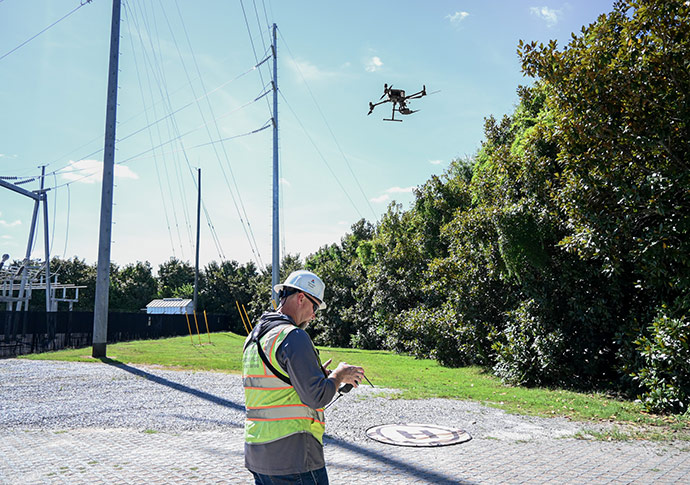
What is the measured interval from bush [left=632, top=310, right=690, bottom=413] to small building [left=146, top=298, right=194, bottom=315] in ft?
140

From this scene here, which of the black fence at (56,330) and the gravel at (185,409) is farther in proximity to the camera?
the black fence at (56,330)

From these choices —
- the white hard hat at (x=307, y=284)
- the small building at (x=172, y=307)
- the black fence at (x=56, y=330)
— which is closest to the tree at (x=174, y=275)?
the small building at (x=172, y=307)

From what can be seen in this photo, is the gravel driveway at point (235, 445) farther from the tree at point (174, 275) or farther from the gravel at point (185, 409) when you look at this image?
the tree at point (174, 275)

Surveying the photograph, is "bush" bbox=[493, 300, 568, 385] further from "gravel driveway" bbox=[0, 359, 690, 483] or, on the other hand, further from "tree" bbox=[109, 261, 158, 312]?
"tree" bbox=[109, 261, 158, 312]

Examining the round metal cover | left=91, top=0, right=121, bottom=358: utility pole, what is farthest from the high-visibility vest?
left=91, top=0, right=121, bottom=358: utility pole

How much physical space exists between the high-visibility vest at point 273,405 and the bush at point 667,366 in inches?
334

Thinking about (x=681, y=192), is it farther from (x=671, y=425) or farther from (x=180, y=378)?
(x=180, y=378)

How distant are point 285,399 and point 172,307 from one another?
162 feet

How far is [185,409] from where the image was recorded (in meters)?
8.98

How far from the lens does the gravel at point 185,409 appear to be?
301 inches

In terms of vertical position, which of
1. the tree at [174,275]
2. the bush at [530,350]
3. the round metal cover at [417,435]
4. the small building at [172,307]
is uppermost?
the tree at [174,275]

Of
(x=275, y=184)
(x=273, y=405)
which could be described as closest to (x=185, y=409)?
(x=273, y=405)

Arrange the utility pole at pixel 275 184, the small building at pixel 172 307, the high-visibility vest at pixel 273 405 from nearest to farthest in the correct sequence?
the high-visibility vest at pixel 273 405 < the utility pole at pixel 275 184 < the small building at pixel 172 307

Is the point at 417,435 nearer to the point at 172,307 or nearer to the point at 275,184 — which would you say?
the point at 275,184
